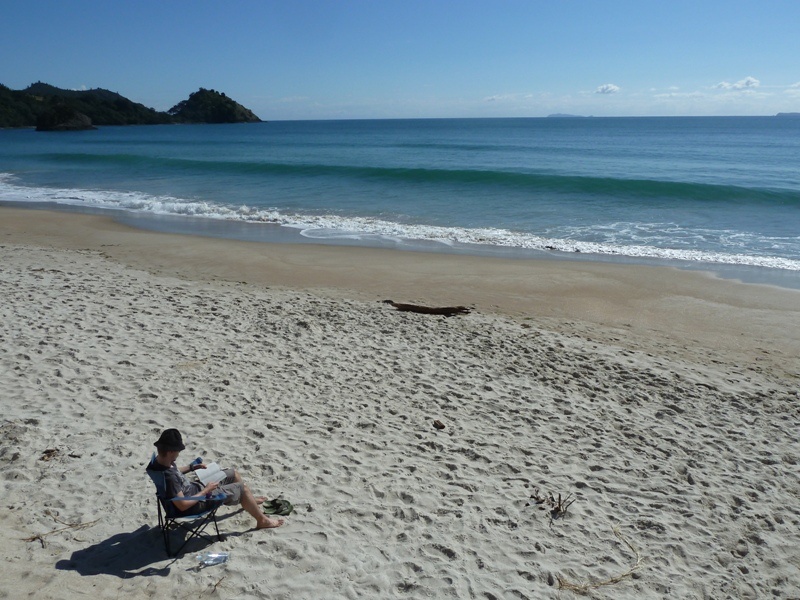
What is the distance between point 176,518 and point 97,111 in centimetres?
13288

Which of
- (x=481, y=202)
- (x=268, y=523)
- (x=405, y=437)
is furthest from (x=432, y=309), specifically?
(x=481, y=202)

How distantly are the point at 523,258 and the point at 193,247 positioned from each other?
7690 mm

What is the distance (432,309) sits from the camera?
10.2 meters

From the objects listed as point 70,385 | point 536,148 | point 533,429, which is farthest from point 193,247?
point 536,148

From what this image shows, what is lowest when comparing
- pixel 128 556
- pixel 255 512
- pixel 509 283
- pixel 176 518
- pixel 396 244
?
pixel 128 556

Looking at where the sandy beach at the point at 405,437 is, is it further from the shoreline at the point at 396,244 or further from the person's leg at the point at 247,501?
the shoreline at the point at 396,244

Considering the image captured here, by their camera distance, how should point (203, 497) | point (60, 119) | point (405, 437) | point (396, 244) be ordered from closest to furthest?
1. point (203, 497)
2. point (405, 437)
3. point (396, 244)
4. point (60, 119)

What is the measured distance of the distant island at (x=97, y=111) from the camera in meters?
92.8

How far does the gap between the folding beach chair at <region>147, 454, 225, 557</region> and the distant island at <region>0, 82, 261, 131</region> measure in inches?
4017

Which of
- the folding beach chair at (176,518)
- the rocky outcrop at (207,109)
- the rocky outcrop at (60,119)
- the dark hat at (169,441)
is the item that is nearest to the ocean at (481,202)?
the folding beach chair at (176,518)

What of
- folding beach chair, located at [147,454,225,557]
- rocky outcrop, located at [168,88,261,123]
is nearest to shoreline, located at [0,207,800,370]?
folding beach chair, located at [147,454,225,557]

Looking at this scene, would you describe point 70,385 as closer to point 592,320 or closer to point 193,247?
point 592,320

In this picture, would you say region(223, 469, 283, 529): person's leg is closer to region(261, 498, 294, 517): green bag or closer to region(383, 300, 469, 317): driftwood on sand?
region(261, 498, 294, 517): green bag

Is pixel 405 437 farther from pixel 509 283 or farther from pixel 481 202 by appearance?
pixel 481 202
